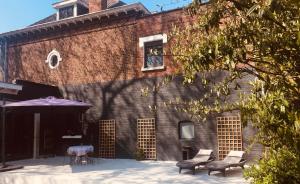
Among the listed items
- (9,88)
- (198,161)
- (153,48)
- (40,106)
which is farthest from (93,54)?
(198,161)

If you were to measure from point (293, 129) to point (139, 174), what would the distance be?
917 centimetres

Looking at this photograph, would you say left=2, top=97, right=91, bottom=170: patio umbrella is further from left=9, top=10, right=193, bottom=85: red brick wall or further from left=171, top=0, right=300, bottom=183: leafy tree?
left=171, top=0, right=300, bottom=183: leafy tree

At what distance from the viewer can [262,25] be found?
3832mm

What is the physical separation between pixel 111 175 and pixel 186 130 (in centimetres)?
496

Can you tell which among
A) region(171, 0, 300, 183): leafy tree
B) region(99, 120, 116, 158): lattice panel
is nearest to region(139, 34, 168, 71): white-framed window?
region(99, 120, 116, 158): lattice panel

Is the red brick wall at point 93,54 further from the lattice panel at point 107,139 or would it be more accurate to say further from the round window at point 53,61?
the lattice panel at point 107,139

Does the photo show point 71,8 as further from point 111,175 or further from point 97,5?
point 111,175

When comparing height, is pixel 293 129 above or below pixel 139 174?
above

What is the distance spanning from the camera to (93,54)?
1914cm

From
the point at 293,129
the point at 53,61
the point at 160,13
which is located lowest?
the point at 293,129

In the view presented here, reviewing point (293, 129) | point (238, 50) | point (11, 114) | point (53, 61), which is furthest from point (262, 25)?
point (53, 61)

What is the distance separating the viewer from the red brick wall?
1731 cm

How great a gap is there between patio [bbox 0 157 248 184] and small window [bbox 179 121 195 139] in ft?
5.27

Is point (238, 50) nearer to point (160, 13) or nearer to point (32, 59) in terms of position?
point (160, 13)
